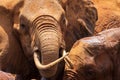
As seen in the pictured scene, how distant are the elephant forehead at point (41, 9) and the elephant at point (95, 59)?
19.7 inches

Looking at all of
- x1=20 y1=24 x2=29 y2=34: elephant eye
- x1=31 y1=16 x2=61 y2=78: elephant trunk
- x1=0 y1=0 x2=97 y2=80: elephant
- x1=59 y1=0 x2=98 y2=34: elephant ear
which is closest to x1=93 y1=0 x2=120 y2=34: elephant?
x1=59 y1=0 x2=98 y2=34: elephant ear

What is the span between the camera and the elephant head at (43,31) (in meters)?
4.97

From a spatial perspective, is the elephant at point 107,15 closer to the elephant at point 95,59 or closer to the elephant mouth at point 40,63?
the elephant mouth at point 40,63

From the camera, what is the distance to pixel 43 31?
5117 mm

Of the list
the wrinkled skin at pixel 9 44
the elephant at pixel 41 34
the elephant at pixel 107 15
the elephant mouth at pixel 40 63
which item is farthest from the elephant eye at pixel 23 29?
the elephant at pixel 107 15

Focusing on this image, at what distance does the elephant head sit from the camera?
16.3ft

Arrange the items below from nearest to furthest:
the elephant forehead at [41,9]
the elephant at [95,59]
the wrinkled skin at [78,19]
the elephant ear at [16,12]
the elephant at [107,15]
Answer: the elephant at [95,59] < the elephant forehead at [41,9] < the elephant ear at [16,12] < the wrinkled skin at [78,19] < the elephant at [107,15]

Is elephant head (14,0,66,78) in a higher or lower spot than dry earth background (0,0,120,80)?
higher

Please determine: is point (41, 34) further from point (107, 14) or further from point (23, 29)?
point (107, 14)

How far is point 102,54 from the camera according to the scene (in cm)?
482

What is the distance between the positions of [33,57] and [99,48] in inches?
28.7

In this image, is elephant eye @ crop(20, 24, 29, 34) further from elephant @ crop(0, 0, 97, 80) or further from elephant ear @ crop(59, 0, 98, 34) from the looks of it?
elephant ear @ crop(59, 0, 98, 34)

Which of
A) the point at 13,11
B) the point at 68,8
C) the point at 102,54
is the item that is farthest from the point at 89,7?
the point at 102,54

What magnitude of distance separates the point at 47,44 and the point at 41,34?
15 cm
